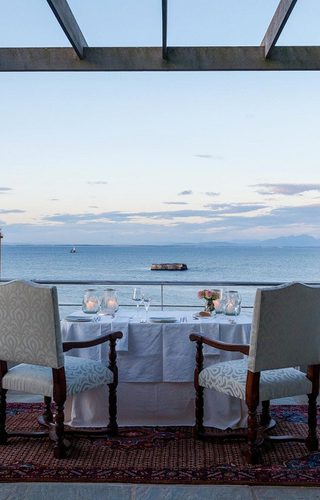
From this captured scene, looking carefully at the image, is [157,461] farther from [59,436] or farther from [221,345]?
[221,345]

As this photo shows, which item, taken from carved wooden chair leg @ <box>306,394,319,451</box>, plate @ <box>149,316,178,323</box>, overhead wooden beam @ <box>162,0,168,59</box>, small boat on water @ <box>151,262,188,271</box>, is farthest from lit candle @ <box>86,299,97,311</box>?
small boat on water @ <box>151,262,188,271</box>

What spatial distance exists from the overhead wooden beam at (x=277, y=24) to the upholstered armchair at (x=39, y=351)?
7.53 feet

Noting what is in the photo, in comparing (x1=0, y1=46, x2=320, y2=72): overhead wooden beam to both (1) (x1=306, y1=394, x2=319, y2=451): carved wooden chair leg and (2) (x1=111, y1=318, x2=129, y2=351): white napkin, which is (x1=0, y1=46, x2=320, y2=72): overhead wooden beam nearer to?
(2) (x1=111, y1=318, x2=129, y2=351): white napkin

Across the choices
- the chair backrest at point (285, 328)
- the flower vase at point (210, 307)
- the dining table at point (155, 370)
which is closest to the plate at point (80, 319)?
the dining table at point (155, 370)

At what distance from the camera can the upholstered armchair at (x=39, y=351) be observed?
302 centimetres

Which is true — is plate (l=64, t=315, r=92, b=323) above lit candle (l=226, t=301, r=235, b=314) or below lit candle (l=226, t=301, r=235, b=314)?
below

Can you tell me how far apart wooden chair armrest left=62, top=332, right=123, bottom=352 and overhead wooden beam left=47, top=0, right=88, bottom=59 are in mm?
2056

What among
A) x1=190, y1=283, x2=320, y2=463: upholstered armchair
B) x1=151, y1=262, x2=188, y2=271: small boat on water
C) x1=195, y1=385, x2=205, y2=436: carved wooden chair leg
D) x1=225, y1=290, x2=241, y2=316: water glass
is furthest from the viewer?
x1=151, y1=262, x2=188, y2=271: small boat on water

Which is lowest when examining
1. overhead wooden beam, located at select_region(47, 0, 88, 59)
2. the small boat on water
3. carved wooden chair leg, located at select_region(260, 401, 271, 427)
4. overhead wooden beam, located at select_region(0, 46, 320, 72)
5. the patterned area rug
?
the small boat on water

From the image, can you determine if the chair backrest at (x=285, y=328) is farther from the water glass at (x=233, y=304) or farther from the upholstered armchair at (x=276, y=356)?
the water glass at (x=233, y=304)

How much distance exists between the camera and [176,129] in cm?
1070

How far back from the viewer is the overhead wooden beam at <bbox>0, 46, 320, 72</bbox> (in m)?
4.40

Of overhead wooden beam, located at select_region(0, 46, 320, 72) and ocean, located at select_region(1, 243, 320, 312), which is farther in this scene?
ocean, located at select_region(1, 243, 320, 312)

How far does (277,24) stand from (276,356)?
2328 millimetres
